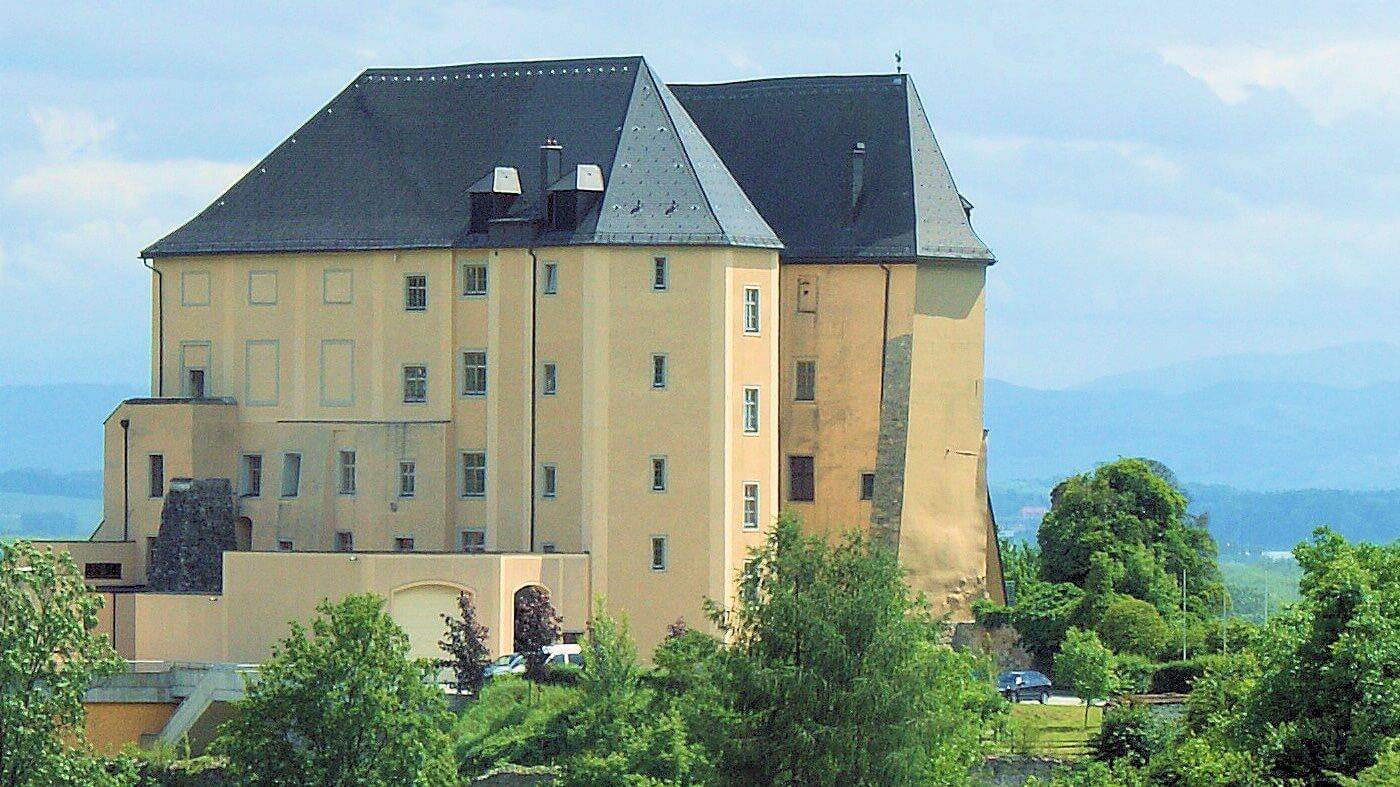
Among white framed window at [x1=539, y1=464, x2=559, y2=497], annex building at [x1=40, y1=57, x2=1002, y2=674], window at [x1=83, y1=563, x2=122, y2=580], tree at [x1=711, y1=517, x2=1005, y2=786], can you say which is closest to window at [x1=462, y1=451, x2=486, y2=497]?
annex building at [x1=40, y1=57, x2=1002, y2=674]

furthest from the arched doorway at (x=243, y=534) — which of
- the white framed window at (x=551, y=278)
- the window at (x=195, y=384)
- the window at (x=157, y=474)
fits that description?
the white framed window at (x=551, y=278)

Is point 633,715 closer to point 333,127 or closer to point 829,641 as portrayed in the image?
point 829,641

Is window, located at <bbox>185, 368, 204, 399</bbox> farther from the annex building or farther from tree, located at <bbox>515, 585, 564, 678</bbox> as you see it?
tree, located at <bbox>515, 585, 564, 678</bbox>

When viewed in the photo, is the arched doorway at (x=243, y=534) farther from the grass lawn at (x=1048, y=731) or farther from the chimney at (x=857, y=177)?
the grass lawn at (x=1048, y=731)

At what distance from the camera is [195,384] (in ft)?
278

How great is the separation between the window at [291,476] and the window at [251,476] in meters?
0.74

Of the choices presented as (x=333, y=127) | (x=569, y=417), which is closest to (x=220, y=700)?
(x=569, y=417)

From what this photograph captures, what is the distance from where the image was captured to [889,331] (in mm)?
83125

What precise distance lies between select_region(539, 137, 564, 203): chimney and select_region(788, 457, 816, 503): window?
A: 931cm

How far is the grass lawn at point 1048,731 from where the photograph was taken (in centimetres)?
6850

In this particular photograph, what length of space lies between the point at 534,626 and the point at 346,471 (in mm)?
9927

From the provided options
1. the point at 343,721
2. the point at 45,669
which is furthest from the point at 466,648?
the point at 45,669

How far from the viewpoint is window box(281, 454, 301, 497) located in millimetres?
82938

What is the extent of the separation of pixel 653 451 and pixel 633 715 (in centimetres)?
1444
